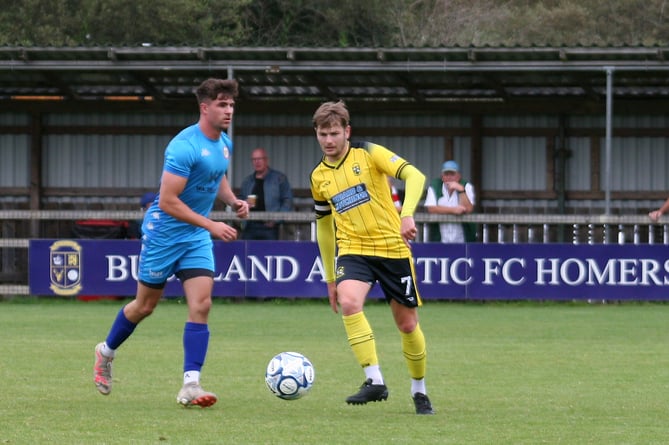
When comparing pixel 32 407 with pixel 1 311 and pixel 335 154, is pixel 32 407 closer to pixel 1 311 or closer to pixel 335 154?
pixel 335 154

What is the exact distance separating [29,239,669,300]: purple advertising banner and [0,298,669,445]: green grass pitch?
0.26 metres

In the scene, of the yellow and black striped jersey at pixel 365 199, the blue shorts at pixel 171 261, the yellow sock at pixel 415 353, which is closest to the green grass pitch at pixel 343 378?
the yellow sock at pixel 415 353

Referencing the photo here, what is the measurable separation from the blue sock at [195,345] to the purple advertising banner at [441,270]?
873cm

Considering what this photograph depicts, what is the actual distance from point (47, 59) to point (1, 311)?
3961 mm

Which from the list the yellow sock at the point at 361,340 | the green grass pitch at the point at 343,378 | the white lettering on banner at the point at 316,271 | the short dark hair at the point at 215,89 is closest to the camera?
the green grass pitch at the point at 343,378

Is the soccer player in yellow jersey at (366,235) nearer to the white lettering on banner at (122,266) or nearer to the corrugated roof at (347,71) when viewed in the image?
the white lettering on banner at (122,266)

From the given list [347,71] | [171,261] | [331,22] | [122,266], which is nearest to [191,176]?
[171,261]

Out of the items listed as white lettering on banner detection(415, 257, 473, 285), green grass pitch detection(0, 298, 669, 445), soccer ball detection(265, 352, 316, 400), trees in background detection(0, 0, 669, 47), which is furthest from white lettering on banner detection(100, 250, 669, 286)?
trees in background detection(0, 0, 669, 47)

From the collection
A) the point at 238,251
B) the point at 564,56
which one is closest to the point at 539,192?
the point at 564,56

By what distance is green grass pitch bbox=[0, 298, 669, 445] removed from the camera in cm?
719

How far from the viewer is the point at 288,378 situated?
26.8ft

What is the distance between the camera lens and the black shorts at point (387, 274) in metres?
8.27

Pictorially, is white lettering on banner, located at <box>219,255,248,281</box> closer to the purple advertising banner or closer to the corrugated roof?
the purple advertising banner

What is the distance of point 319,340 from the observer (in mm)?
13297
